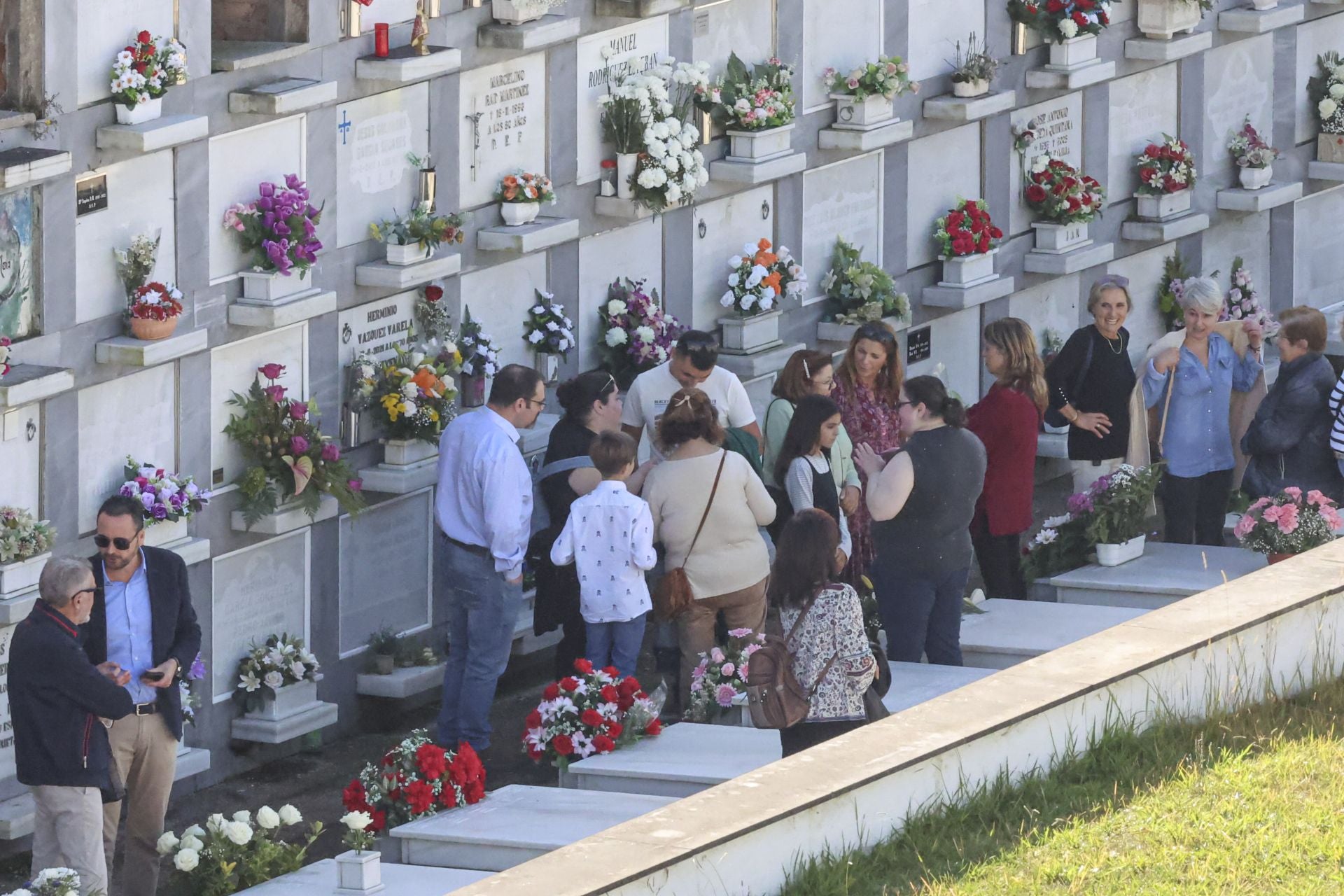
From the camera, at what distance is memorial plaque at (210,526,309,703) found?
10.1 metres

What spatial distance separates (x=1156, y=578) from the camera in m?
11.2

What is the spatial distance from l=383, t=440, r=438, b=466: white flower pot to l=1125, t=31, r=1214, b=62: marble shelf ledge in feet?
19.1

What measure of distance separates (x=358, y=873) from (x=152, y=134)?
280 cm

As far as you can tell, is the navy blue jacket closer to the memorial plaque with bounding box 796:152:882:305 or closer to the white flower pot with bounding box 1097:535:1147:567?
the white flower pot with bounding box 1097:535:1147:567

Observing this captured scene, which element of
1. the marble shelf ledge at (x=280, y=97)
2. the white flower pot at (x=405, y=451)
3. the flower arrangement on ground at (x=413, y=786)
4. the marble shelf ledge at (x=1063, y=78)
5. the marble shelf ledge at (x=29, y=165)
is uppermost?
the marble shelf ledge at (x=280, y=97)

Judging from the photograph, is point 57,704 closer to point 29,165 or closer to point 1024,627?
point 29,165

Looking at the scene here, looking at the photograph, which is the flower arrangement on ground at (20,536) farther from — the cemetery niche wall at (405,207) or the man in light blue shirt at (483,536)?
the man in light blue shirt at (483,536)

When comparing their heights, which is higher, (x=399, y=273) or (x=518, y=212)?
(x=518, y=212)

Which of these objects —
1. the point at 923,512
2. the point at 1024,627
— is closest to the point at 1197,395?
the point at 1024,627

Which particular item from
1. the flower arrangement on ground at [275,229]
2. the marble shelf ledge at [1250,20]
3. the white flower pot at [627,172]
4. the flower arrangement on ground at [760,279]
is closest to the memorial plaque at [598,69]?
the white flower pot at [627,172]

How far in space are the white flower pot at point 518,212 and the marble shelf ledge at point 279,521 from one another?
150 cm

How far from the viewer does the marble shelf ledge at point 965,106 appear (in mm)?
13422

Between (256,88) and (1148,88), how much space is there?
6914mm

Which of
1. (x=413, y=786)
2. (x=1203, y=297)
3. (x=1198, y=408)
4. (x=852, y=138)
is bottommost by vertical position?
(x=413, y=786)
